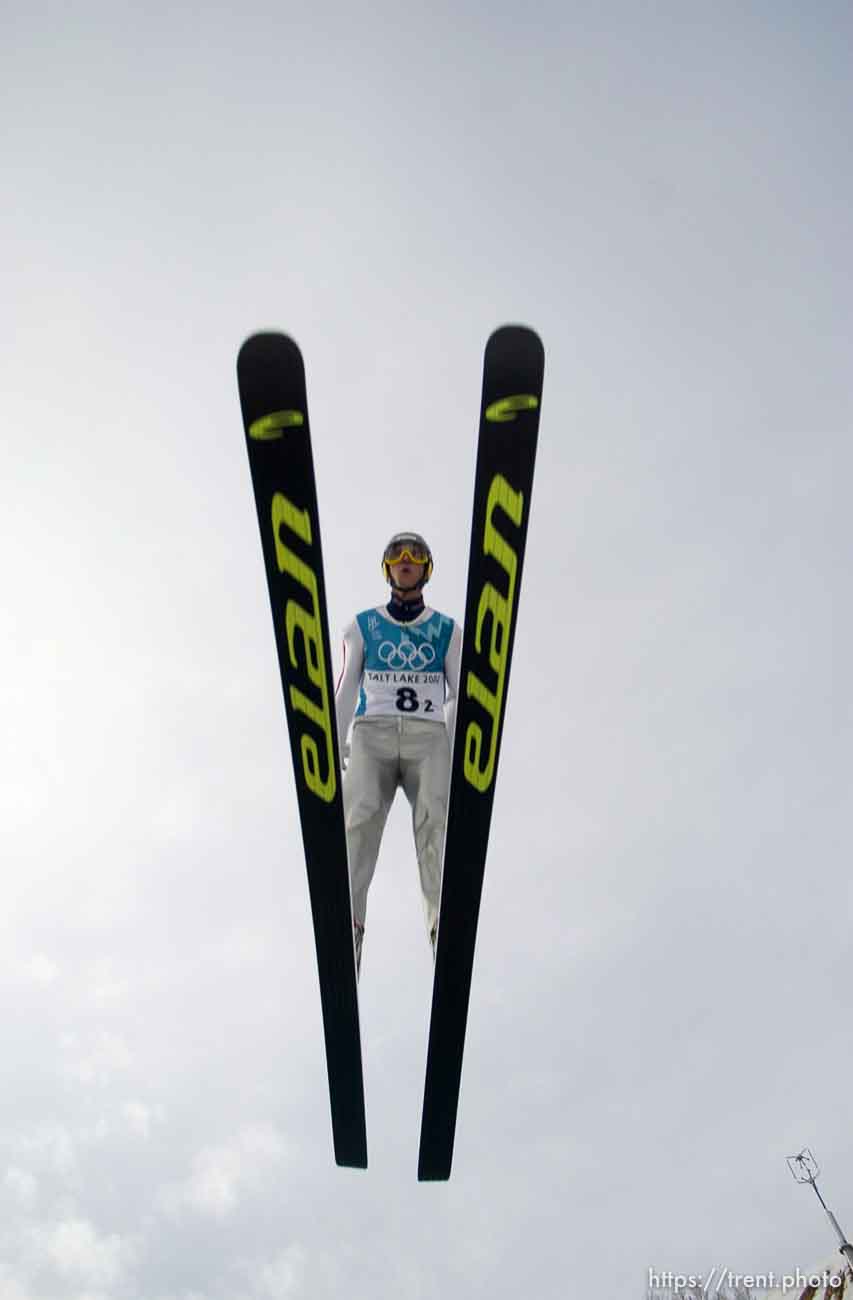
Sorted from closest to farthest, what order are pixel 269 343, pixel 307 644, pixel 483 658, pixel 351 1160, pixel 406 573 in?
pixel 269 343, pixel 307 644, pixel 483 658, pixel 351 1160, pixel 406 573

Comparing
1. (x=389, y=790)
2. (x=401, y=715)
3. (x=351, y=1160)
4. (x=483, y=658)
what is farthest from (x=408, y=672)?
(x=351, y=1160)

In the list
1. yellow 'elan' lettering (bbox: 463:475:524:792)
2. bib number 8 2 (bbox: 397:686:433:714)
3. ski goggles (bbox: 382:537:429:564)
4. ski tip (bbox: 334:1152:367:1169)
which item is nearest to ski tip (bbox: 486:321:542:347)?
yellow 'elan' lettering (bbox: 463:475:524:792)

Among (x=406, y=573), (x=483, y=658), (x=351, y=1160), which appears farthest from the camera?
(x=406, y=573)

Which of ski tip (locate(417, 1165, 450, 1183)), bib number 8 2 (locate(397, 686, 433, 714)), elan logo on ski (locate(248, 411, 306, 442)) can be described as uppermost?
elan logo on ski (locate(248, 411, 306, 442))

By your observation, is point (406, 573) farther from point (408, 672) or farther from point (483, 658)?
point (483, 658)

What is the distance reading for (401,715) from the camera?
200 inches

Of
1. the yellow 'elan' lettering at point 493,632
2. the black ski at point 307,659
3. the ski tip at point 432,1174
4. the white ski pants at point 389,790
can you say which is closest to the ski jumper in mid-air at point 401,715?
the white ski pants at point 389,790

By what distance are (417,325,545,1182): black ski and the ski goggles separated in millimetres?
1194

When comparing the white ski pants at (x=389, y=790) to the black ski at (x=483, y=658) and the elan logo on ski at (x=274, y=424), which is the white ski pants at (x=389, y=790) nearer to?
the black ski at (x=483, y=658)

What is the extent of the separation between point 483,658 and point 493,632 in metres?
0.15

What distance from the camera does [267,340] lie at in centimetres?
346

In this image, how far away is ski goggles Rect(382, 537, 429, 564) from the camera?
5.16 metres

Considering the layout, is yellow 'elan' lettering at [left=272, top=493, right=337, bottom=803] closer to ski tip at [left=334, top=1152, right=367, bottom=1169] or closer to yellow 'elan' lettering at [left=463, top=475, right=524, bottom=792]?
yellow 'elan' lettering at [left=463, top=475, right=524, bottom=792]

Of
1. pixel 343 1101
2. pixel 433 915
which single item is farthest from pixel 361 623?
pixel 343 1101
